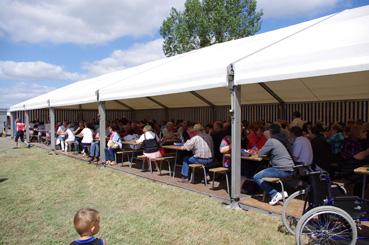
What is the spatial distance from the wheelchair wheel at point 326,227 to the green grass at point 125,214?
1.93 feet

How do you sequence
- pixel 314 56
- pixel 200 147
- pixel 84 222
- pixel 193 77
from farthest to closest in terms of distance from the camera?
pixel 200 147, pixel 193 77, pixel 314 56, pixel 84 222

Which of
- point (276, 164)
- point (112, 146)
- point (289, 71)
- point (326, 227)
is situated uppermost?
point (289, 71)

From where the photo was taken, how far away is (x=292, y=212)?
187 inches

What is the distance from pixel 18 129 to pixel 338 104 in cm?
1524

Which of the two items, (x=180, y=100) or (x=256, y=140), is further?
(x=180, y=100)

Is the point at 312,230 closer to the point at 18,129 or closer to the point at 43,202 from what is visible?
the point at 43,202

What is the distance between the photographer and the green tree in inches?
1196

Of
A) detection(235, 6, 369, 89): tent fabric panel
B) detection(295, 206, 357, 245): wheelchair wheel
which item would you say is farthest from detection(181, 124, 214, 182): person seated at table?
detection(295, 206, 357, 245): wheelchair wheel

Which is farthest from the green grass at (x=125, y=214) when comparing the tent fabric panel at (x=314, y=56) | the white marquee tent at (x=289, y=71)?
the tent fabric panel at (x=314, y=56)

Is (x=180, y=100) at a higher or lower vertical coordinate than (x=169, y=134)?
higher

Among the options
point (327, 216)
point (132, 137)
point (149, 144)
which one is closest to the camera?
point (327, 216)

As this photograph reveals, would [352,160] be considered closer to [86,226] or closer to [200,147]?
[200,147]

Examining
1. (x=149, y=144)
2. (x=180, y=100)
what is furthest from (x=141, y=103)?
(x=149, y=144)

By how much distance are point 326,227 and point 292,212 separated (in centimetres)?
117
